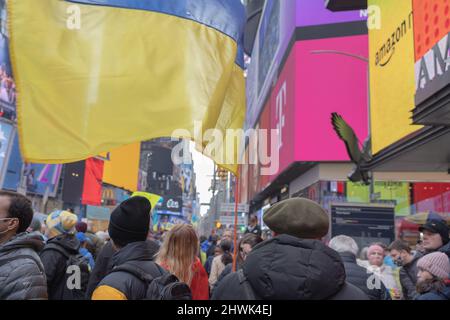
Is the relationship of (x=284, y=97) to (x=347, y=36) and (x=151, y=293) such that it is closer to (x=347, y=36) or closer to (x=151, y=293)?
(x=347, y=36)

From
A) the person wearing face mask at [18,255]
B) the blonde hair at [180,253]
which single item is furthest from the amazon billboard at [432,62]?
the person wearing face mask at [18,255]

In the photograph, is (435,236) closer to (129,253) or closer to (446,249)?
(446,249)

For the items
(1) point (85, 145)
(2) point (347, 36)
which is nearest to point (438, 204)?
(2) point (347, 36)

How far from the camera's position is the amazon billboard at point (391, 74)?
7.08 m

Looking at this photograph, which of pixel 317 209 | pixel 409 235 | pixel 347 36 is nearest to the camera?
pixel 317 209

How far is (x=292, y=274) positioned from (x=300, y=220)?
0.35 meters

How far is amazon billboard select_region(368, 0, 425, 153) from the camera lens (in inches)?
279

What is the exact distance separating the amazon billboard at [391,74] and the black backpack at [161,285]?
16.9ft

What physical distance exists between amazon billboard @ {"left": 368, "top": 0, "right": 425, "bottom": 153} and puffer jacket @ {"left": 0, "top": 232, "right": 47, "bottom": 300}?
5.56 metres

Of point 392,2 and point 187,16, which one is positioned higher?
point 392,2

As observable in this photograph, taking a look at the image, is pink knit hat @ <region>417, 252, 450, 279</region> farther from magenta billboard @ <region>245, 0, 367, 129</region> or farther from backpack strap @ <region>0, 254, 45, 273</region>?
magenta billboard @ <region>245, 0, 367, 129</region>

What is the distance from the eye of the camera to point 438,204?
52.0 feet

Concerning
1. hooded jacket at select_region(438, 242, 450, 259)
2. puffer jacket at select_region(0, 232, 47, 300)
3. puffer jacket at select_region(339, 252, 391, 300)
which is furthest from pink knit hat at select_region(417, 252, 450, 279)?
puffer jacket at select_region(0, 232, 47, 300)

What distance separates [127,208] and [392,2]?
6.87 metres
